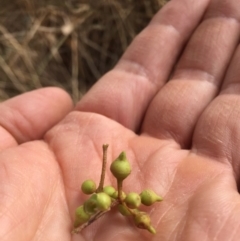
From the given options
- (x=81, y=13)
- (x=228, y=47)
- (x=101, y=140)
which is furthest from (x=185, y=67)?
(x=81, y=13)

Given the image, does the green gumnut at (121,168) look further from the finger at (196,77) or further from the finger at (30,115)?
the finger at (30,115)

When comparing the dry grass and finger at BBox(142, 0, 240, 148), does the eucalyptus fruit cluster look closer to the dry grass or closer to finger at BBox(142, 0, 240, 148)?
finger at BBox(142, 0, 240, 148)

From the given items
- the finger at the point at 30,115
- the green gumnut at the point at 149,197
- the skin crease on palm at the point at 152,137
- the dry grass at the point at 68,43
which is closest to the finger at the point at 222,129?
the skin crease on palm at the point at 152,137

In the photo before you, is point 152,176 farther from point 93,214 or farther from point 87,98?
point 87,98

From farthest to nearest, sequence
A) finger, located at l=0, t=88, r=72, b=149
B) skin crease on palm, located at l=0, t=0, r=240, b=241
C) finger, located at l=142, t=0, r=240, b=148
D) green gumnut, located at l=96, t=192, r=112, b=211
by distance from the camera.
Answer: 1. finger, located at l=0, t=88, r=72, b=149
2. finger, located at l=142, t=0, r=240, b=148
3. skin crease on palm, located at l=0, t=0, r=240, b=241
4. green gumnut, located at l=96, t=192, r=112, b=211

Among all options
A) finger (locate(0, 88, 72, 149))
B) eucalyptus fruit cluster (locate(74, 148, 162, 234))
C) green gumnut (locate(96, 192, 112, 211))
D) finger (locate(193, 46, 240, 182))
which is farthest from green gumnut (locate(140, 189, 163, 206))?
finger (locate(0, 88, 72, 149))

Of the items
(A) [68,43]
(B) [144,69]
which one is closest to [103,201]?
(B) [144,69]
